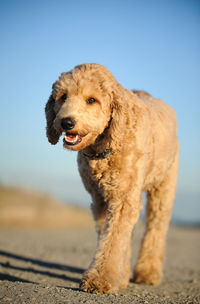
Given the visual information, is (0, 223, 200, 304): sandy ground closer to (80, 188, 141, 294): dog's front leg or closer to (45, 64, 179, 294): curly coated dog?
(80, 188, 141, 294): dog's front leg

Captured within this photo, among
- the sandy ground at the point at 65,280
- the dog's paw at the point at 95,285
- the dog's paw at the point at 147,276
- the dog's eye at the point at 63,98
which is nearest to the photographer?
the sandy ground at the point at 65,280

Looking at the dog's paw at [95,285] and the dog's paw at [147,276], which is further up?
the dog's paw at [95,285]

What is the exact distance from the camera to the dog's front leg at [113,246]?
3879 millimetres

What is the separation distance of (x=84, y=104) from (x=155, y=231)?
8.95 feet

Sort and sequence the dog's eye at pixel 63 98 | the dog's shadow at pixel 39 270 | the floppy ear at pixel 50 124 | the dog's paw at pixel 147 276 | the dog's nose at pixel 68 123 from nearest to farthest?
the dog's nose at pixel 68 123 → the dog's eye at pixel 63 98 → the floppy ear at pixel 50 124 → the dog's shadow at pixel 39 270 → the dog's paw at pixel 147 276

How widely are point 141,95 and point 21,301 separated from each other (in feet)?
13.0

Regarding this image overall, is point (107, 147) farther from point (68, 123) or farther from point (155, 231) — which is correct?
point (155, 231)

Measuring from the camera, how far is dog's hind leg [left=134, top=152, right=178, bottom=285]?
566 centimetres

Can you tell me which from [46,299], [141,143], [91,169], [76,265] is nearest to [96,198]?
[91,169]

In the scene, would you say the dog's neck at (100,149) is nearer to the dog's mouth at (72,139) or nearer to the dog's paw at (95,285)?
the dog's mouth at (72,139)

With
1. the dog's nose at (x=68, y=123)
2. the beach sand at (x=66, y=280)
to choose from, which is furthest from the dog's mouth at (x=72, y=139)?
the beach sand at (x=66, y=280)

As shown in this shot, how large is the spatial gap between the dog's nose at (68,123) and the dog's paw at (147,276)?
110 inches

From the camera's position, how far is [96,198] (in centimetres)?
480

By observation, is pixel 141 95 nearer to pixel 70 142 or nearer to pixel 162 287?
pixel 70 142
